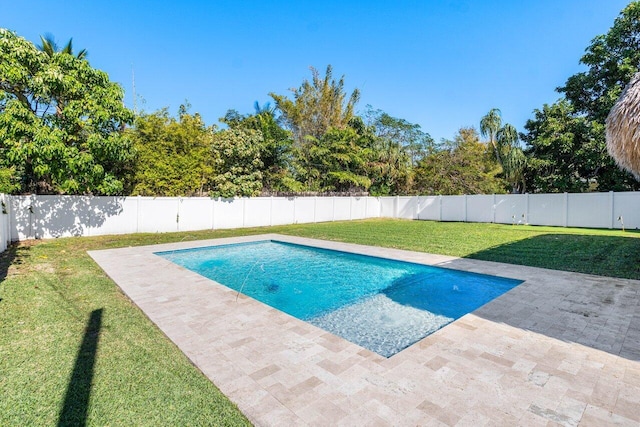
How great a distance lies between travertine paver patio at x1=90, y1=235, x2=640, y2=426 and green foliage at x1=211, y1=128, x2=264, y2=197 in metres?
11.1

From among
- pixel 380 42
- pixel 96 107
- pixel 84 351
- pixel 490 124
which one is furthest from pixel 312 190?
pixel 84 351

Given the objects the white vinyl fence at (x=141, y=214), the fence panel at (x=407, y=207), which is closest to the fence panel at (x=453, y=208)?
the fence panel at (x=407, y=207)

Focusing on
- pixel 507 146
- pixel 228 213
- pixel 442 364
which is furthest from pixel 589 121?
pixel 228 213

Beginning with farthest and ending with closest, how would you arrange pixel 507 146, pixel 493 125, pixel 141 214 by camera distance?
pixel 493 125 → pixel 507 146 → pixel 141 214

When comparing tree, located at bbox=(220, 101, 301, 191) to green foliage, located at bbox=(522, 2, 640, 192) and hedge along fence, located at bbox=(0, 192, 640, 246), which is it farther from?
green foliage, located at bbox=(522, 2, 640, 192)

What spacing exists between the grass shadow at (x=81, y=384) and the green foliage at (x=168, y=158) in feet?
36.6

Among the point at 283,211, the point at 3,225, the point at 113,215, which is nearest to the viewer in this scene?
the point at 3,225

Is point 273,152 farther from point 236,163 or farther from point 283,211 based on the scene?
point 283,211

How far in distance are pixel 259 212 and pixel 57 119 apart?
29.8 feet

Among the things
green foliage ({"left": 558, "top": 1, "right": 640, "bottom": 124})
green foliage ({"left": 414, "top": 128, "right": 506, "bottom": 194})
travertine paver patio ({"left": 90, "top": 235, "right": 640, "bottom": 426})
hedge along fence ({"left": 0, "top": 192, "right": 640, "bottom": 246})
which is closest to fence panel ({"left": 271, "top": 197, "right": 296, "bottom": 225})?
hedge along fence ({"left": 0, "top": 192, "right": 640, "bottom": 246})

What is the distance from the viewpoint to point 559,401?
91.3 inches

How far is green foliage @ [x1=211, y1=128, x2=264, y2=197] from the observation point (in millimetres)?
15555

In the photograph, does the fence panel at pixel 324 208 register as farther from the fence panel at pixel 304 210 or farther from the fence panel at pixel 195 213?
the fence panel at pixel 195 213

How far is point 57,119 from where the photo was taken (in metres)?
9.86
